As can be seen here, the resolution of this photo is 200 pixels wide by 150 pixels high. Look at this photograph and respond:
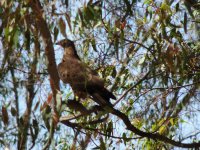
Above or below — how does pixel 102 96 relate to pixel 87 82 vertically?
below

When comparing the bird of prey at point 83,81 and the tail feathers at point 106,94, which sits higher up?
the bird of prey at point 83,81

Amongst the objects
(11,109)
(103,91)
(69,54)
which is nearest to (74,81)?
(103,91)

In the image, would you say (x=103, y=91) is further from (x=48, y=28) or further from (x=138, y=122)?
(x=48, y=28)

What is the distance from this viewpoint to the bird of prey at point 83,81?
4.67m

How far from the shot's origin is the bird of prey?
4.67 m

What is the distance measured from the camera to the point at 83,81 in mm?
4750

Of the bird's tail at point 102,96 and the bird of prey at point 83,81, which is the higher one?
the bird of prey at point 83,81

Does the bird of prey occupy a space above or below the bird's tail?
above

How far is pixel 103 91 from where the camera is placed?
15.6 feet

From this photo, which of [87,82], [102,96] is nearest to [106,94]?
[102,96]

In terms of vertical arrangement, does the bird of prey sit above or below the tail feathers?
above

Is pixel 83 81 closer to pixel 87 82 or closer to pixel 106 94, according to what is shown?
pixel 87 82

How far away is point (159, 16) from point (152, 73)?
558 mm

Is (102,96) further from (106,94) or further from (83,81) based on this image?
(83,81)
